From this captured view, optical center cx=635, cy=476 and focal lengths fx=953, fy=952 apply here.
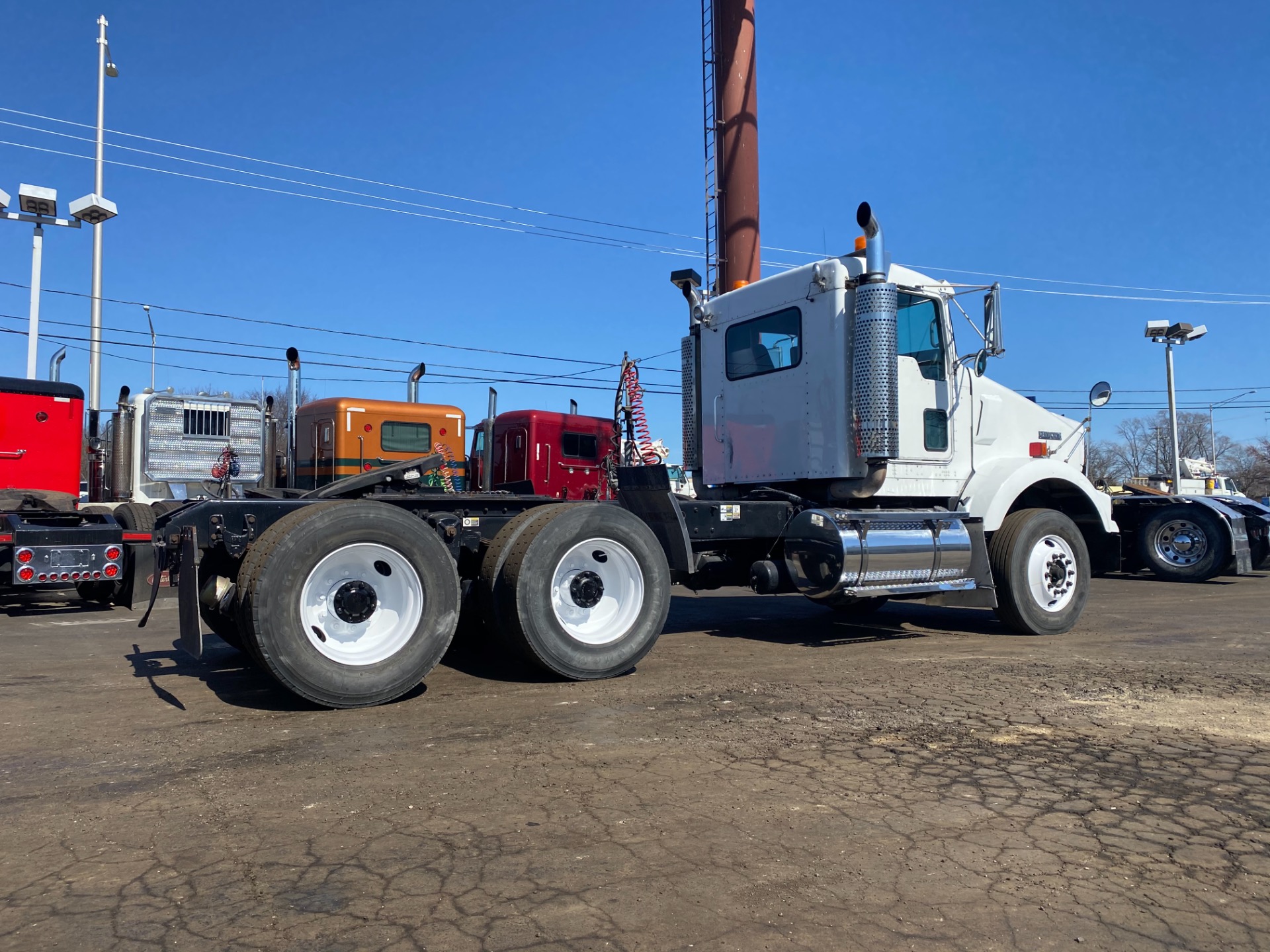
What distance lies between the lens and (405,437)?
1666 cm

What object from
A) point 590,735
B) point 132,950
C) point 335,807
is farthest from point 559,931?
point 590,735

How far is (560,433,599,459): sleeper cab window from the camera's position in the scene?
19094 millimetres

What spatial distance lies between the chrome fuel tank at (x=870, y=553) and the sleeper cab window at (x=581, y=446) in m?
11.6

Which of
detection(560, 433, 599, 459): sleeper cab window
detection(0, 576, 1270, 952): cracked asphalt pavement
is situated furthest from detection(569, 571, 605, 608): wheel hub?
detection(560, 433, 599, 459): sleeper cab window

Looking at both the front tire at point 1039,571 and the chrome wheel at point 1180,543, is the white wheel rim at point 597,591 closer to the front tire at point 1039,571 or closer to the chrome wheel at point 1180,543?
the front tire at point 1039,571

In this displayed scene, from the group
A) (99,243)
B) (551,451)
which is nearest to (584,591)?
(551,451)

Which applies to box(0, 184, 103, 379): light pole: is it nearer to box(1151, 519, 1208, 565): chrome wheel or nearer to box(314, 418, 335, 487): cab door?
box(314, 418, 335, 487): cab door

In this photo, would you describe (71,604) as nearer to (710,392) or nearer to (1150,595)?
(710,392)

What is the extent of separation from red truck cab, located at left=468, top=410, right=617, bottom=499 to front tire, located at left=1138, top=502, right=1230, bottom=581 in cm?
919

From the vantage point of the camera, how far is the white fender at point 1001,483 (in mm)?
8375

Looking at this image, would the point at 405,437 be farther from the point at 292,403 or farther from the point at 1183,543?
the point at 1183,543

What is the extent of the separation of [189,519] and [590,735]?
8.32 ft

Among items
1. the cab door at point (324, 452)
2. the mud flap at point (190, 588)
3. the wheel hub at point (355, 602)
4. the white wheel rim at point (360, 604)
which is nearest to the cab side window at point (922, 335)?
the white wheel rim at point (360, 604)

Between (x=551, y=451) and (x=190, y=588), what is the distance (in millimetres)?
13699
